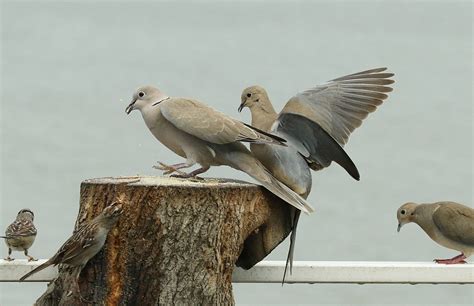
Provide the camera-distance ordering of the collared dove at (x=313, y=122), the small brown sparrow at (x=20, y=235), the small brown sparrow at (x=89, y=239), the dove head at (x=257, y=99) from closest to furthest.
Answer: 1. the small brown sparrow at (x=89, y=239)
2. the collared dove at (x=313, y=122)
3. the dove head at (x=257, y=99)
4. the small brown sparrow at (x=20, y=235)

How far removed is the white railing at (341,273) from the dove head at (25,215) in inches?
30.5

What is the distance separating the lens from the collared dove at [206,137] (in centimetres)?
563

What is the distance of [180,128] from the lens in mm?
5672

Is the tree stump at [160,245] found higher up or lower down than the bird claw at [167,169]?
lower down

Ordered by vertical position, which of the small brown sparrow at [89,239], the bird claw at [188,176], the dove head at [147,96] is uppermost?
the dove head at [147,96]

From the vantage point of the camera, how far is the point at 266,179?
564cm

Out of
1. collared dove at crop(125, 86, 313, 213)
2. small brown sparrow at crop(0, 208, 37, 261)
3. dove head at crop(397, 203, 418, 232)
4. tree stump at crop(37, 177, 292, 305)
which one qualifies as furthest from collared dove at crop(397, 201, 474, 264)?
small brown sparrow at crop(0, 208, 37, 261)

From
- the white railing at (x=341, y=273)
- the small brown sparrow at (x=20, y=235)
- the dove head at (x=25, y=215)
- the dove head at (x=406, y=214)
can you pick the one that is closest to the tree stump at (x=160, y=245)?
the white railing at (x=341, y=273)

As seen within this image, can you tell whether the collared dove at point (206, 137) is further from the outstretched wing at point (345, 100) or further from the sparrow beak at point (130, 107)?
the outstretched wing at point (345, 100)

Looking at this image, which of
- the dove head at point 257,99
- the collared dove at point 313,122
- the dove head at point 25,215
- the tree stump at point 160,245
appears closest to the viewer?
the tree stump at point 160,245

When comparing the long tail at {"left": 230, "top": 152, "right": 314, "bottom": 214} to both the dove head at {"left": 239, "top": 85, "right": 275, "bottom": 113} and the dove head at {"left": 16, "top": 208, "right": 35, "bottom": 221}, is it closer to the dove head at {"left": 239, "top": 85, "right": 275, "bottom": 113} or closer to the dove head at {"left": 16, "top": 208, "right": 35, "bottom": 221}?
the dove head at {"left": 239, "top": 85, "right": 275, "bottom": 113}

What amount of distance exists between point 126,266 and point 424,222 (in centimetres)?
278

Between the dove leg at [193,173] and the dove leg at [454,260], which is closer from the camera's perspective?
the dove leg at [193,173]

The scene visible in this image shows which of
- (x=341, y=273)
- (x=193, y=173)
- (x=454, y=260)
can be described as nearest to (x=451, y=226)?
(x=454, y=260)
